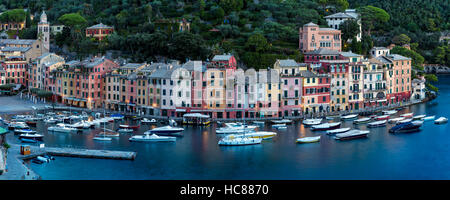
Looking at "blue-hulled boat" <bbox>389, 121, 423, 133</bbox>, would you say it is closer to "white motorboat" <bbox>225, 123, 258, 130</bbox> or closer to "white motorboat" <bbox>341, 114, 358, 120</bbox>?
"white motorboat" <bbox>341, 114, 358, 120</bbox>

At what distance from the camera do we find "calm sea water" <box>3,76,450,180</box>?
5297 centimetres

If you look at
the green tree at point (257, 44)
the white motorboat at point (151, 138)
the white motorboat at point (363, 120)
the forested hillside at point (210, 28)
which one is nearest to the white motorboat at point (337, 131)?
the white motorboat at point (363, 120)

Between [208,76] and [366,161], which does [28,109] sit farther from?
[366,161]

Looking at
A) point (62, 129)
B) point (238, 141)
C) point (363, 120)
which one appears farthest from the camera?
point (363, 120)

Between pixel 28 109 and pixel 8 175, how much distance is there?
35866 mm

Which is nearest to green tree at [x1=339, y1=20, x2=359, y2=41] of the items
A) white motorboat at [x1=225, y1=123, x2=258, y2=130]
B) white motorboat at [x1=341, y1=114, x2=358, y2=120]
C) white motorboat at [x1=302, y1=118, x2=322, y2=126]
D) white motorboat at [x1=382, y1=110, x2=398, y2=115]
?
white motorboat at [x1=382, y1=110, x2=398, y2=115]

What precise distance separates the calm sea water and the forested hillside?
2348 cm

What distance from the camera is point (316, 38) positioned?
307ft

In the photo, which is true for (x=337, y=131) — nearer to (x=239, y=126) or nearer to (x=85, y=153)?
(x=239, y=126)

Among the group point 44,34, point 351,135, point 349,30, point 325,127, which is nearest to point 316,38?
point 349,30

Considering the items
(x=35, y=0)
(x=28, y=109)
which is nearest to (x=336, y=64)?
(x=28, y=109)

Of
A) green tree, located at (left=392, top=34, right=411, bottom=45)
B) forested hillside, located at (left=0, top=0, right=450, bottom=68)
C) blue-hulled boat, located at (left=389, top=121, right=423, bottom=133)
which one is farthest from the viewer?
green tree, located at (left=392, top=34, right=411, bottom=45)

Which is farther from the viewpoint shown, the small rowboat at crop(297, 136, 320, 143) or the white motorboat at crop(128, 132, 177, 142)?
the white motorboat at crop(128, 132, 177, 142)

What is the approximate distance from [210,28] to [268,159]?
46177mm
